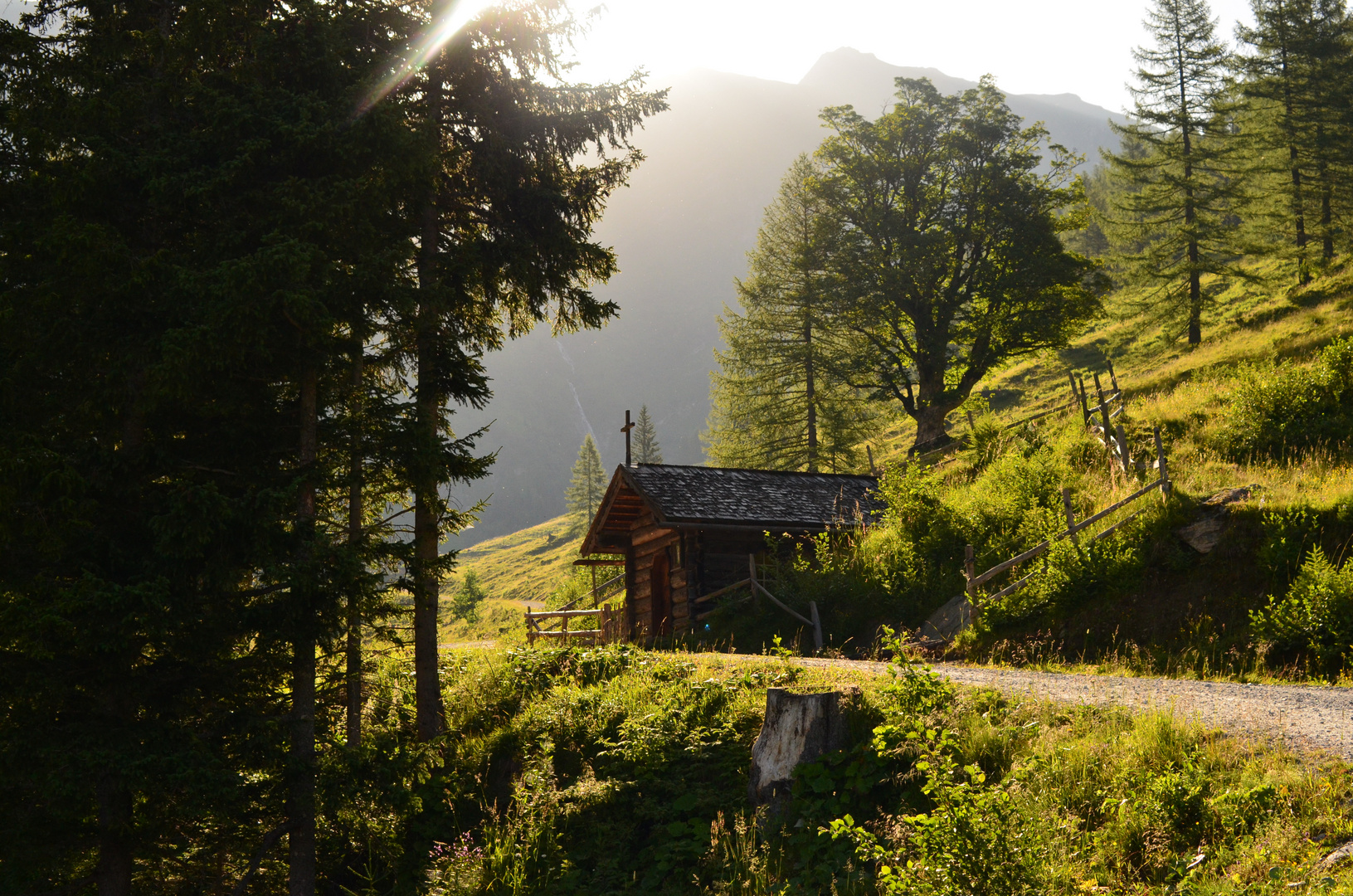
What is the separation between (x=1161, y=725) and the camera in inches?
285

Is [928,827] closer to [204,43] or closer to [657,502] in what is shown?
[204,43]

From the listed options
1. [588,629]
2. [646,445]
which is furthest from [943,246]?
[646,445]

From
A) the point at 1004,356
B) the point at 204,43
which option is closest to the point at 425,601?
the point at 204,43

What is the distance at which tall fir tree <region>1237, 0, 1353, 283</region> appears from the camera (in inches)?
1508

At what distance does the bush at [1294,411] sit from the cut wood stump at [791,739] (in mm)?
12522

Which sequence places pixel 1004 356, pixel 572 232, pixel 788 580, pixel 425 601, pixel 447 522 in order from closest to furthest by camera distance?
pixel 425 601 < pixel 447 522 < pixel 572 232 < pixel 788 580 < pixel 1004 356

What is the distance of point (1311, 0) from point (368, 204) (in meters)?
48.8

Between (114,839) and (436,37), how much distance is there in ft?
35.8

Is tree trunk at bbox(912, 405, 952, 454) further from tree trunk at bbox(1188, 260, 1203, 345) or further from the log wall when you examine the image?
the log wall

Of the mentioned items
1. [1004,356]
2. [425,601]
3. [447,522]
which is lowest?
[425,601]

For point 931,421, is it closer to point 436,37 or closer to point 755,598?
point 755,598

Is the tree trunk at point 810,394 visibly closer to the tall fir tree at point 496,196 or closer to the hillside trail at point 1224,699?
the tall fir tree at point 496,196

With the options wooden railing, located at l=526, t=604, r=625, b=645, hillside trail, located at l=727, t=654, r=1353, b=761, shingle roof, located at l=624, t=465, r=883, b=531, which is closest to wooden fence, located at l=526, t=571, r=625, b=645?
wooden railing, located at l=526, t=604, r=625, b=645

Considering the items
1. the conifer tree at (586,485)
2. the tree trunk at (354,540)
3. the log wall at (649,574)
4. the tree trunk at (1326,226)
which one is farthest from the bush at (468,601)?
the tree trunk at (1326,226)
